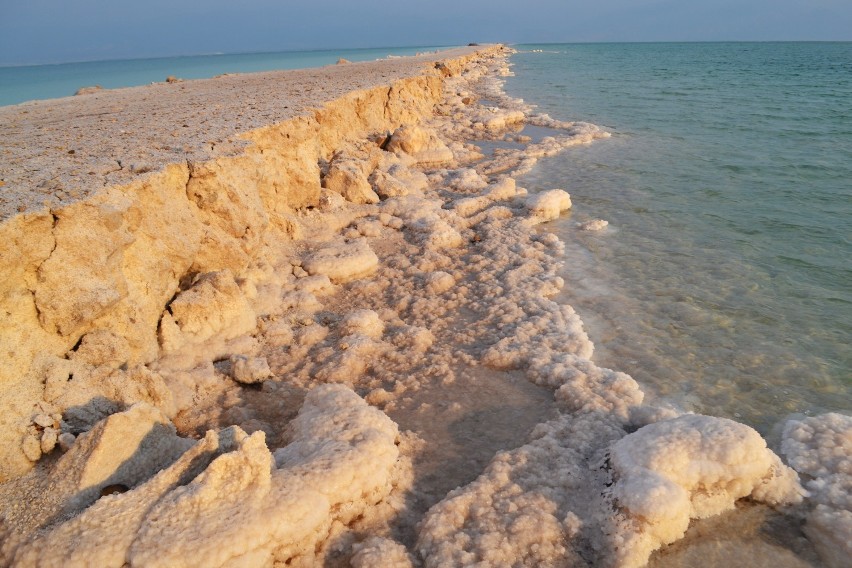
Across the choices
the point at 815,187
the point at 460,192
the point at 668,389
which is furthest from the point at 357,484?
the point at 815,187

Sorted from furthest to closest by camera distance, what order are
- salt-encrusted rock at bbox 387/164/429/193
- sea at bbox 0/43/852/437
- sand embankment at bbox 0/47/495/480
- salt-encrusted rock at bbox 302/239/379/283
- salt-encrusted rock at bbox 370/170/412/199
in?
salt-encrusted rock at bbox 387/164/429/193 → salt-encrusted rock at bbox 370/170/412/199 → salt-encrusted rock at bbox 302/239/379/283 → sea at bbox 0/43/852/437 → sand embankment at bbox 0/47/495/480

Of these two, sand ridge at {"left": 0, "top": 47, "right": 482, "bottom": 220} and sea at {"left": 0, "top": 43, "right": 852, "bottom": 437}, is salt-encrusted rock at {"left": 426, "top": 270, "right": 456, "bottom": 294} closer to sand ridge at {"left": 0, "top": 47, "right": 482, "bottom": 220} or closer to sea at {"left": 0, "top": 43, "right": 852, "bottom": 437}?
sea at {"left": 0, "top": 43, "right": 852, "bottom": 437}

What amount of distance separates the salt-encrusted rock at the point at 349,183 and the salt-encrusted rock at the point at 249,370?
4088 mm

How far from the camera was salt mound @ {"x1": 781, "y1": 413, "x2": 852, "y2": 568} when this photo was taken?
2834mm

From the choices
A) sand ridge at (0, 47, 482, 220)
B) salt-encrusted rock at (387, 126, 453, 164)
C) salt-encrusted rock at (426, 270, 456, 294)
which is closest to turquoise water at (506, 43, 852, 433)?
salt-encrusted rock at (426, 270, 456, 294)

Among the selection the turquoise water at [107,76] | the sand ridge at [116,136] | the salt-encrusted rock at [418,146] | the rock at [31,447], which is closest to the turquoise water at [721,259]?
the salt-encrusted rock at [418,146]

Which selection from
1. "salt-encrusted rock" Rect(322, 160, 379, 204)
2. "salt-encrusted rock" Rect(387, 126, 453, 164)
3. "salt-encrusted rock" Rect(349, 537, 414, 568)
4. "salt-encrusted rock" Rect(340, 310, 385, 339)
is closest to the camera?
"salt-encrusted rock" Rect(349, 537, 414, 568)

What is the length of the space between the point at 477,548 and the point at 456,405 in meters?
1.33

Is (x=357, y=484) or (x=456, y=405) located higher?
(x=357, y=484)

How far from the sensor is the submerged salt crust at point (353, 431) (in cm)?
261

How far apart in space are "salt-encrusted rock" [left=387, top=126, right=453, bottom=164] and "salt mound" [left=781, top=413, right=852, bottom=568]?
8272 millimetres

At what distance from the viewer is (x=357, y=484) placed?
9.61 feet

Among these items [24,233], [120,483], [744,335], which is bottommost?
[744,335]

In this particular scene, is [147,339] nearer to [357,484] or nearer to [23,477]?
[23,477]
